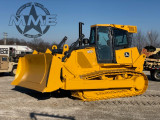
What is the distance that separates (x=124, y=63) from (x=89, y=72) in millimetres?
1484

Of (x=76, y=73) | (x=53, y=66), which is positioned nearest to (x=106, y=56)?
(x=76, y=73)

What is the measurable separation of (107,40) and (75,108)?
281 cm

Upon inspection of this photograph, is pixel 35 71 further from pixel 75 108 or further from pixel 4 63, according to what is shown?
pixel 4 63

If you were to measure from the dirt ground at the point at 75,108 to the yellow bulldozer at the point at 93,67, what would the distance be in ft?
1.48

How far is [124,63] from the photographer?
7230 mm

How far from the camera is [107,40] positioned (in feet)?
23.3

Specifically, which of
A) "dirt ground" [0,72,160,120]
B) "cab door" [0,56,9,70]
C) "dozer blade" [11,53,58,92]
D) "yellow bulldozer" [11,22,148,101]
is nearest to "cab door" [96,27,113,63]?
"yellow bulldozer" [11,22,148,101]

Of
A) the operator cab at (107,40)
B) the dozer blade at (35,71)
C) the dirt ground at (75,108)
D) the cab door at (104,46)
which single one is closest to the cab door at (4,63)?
the dozer blade at (35,71)

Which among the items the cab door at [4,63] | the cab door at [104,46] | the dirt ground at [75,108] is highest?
the cab door at [104,46]

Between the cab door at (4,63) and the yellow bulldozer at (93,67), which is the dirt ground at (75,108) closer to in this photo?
the yellow bulldozer at (93,67)

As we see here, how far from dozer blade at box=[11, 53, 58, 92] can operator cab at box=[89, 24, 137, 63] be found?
1810mm

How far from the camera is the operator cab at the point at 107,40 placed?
274 inches

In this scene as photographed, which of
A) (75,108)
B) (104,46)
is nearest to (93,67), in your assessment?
(104,46)

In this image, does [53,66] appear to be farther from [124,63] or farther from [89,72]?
[124,63]
